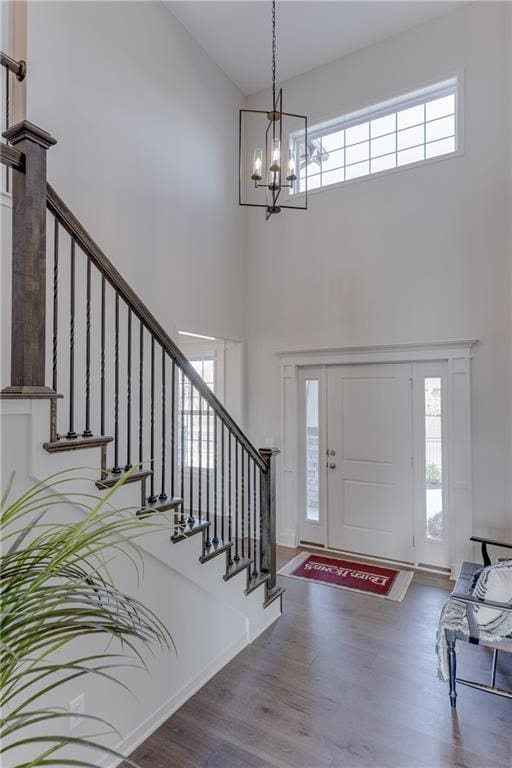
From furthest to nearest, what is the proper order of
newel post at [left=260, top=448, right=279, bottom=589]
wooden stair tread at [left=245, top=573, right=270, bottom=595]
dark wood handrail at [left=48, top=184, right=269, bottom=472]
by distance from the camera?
newel post at [left=260, top=448, right=279, bottom=589], wooden stair tread at [left=245, top=573, right=270, bottom=595], dark wood handrail at [left=48, top=184, right=269, bottom=472]

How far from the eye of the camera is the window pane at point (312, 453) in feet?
15.9

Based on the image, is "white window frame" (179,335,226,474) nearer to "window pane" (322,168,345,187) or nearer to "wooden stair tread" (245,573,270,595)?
"window pane" (322,168,345,187)

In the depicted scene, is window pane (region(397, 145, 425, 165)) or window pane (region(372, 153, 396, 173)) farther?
window pane (region(372, 153, 396, 173))

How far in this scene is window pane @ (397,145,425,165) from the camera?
14.3ft

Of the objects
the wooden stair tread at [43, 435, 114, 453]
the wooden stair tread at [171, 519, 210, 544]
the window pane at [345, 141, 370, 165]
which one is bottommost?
the wooden stair tread at [171, 519, 210, 544]

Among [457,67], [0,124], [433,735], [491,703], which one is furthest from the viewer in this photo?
[457,67]

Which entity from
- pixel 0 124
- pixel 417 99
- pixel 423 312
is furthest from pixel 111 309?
pixel 417 99

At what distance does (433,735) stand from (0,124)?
448 centimetres

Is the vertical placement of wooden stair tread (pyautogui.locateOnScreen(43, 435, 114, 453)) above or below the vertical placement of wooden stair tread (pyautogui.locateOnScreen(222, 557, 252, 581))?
above

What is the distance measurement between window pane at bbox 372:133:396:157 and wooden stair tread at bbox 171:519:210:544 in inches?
170

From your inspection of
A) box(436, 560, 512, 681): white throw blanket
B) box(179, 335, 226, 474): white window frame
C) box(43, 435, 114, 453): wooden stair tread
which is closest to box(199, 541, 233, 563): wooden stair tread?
box(43, 435, 114, 453): wooden stair tread

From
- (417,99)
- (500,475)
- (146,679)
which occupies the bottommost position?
(146,679)

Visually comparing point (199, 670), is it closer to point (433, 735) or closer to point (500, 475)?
point (433, 735)

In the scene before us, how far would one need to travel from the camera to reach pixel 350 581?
3.89 m
